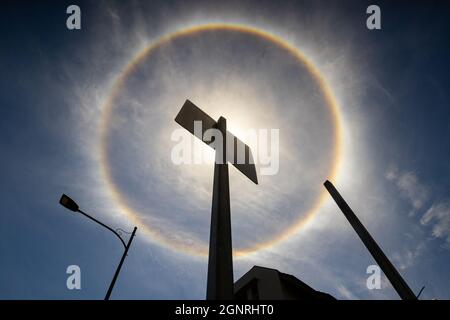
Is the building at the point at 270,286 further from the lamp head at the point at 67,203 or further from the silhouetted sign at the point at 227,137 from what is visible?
the silhouetted sign at the point at 227,137

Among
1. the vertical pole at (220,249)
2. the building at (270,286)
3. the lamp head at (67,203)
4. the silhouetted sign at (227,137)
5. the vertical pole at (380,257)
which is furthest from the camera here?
the building at (270,286)

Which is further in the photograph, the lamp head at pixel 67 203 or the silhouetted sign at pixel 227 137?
the lamp head at pixel 67 203

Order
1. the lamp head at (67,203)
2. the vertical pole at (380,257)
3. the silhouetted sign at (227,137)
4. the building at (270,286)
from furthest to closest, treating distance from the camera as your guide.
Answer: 1. the building at (270,286)
2. the lamp head at (67,203)
3. the vertical pole at (380,257)
4. the silhouetted sign at (227,137)

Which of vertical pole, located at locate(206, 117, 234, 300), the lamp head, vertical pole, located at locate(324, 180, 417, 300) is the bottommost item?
vertical pole, located at locate(206, 117, 234, 300)

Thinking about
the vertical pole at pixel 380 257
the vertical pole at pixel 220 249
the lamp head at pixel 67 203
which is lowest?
the vertical pole at pixel 220 249

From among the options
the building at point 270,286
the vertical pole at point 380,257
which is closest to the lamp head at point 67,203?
the building at point 270,286

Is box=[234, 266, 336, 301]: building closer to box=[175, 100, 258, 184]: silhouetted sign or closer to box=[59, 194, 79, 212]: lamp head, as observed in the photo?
box=[59, 194, 79, 212]: lamp head

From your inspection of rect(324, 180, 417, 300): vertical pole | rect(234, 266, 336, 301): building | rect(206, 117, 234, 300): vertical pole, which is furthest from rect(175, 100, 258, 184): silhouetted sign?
rect(234, 266, 336, 301): building
